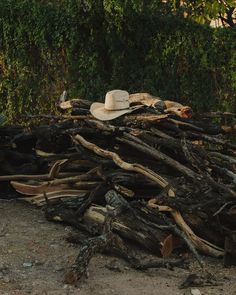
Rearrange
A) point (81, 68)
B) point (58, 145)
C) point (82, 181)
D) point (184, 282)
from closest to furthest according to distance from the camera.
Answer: point (184, 282)
point (82, 181)
point (58, 145)
point (81, 68)

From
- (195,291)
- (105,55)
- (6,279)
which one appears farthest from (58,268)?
(105,55)

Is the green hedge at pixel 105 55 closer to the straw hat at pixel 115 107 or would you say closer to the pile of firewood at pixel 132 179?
the pile of firewood at pixel 132 179

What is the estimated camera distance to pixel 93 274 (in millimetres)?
5074

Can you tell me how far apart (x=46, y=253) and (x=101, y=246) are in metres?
0.64

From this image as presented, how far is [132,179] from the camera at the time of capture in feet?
19.9

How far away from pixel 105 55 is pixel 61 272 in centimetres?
622

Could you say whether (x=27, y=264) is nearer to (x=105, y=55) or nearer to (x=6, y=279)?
(x=6, y=279)

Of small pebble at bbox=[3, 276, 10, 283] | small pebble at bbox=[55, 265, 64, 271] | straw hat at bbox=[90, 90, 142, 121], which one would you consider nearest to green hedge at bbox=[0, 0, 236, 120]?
straw hat at bbox=[90, 90, 142, 121]

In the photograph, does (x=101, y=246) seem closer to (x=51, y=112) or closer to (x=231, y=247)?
(x=231, y=247)

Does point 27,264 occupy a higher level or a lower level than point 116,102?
lower

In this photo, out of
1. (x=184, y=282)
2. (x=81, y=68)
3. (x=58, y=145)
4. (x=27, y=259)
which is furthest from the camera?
(x=81, y=68)

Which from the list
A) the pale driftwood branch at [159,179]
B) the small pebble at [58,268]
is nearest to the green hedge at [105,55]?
the pale driftwood branch at [159,179]

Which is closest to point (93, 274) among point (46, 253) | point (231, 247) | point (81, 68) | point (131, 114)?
point (46, 253)

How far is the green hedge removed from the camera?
979 centimetres
